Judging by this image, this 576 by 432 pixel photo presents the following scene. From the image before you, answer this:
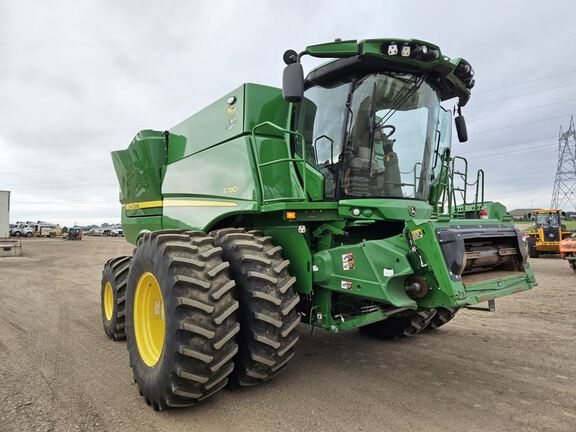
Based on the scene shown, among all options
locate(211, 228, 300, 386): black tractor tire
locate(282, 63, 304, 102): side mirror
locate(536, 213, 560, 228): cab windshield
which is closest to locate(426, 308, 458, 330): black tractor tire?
locate(211, 228, 300, 386): black tractor tire

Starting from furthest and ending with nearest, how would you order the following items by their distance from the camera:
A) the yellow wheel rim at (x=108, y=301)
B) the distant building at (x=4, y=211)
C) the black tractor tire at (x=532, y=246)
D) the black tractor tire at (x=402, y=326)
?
the distant building at (x=4, y=211), the black tractor tire at (x=532, y=246), the yellow wheel rim at (x=108, y=301), the black tractor tire at (x=402, y=326)

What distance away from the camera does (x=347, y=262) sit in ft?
11.3

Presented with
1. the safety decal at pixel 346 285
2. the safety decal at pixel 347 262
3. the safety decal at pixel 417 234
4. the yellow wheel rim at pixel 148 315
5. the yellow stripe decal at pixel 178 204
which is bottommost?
the yellow wheel rim at pixel 148 315

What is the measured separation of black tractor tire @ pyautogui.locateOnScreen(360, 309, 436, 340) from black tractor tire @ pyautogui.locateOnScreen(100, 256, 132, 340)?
10.7 ft

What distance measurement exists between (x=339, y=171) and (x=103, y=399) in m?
2.87

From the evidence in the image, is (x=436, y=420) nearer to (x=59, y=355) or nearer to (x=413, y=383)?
(x=413, y=383)

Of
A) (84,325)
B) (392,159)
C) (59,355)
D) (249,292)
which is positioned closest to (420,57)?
(392,159)

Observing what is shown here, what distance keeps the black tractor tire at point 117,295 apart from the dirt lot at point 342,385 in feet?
0.61

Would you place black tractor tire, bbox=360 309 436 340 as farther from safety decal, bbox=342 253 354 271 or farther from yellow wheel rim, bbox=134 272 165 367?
yellow wheel rim, bbox=134 272 165 367

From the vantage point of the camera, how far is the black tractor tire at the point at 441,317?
5.18 m

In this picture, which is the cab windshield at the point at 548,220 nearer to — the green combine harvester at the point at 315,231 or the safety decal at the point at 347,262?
the green combine harvester at the point at 315,231

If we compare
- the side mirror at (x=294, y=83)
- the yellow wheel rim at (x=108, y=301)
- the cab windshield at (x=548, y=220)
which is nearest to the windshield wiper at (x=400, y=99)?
the side mirror at (x=294, y=83)

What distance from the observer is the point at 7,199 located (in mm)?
23016

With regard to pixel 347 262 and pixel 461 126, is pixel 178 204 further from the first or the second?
pixel 461 126
